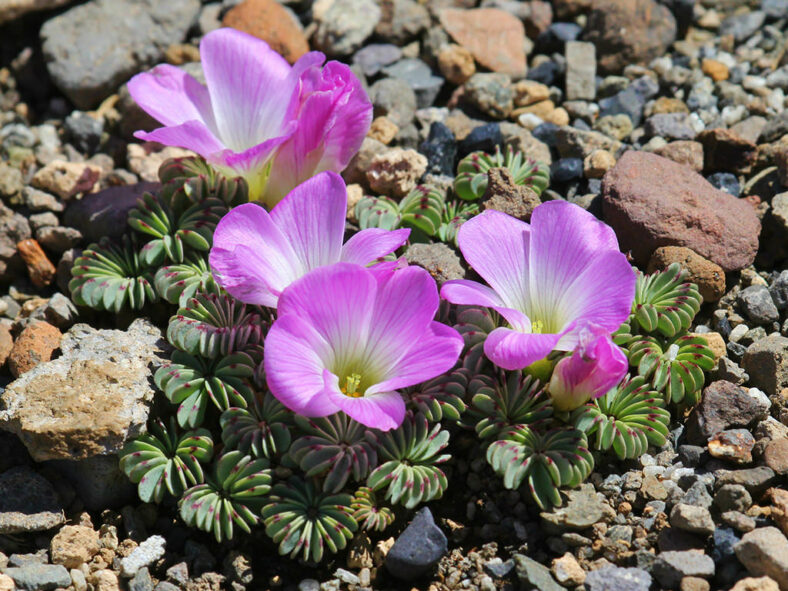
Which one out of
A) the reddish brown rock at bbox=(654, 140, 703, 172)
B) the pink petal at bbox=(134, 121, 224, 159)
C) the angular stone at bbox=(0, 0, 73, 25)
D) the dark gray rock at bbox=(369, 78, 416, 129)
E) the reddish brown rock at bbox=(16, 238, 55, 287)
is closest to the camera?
the pink petal at bbox=(134, 121, 224, 159)

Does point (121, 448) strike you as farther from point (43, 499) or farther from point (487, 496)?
point (487, 496)

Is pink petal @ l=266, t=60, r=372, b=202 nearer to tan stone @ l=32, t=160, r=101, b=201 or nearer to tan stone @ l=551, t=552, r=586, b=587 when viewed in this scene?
tan stone @ l=32, t=160, r=101, b=201

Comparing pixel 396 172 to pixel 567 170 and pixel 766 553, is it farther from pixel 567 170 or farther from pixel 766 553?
pixel 766 553

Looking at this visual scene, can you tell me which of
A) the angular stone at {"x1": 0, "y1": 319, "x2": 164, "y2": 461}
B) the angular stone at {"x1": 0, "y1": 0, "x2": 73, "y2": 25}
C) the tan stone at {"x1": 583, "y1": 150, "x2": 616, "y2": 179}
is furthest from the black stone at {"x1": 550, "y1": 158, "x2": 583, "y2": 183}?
the angular stone at {"x1": 0, "y1": 0, "x2": 73, "y2": 25}

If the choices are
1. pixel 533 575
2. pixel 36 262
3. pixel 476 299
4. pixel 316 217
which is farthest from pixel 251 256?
pixel 36 262

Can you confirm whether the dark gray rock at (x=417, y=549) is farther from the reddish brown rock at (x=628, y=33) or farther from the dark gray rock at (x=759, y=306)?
the reddish brown rock at (x=628, y=33)

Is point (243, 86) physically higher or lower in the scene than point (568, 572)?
higher

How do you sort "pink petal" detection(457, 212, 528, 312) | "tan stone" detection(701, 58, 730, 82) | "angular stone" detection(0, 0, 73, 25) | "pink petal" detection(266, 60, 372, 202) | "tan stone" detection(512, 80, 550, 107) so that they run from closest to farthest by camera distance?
1. "pink petal" detection(457, 212, 528, 312)
2. "pink petal" detection(266, 60, 372, 202)
3. "tan stone" detection(512, 80, 550, 107)
4. "tan stone" detection(701, 58, 730, 82)
5. "angular stone" detection(0, 0, 73, 25)

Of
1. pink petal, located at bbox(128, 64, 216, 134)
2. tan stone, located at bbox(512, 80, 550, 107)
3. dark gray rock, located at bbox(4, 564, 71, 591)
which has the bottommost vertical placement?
dark gray rock, located at bbox(4, 564, 71, 591)
